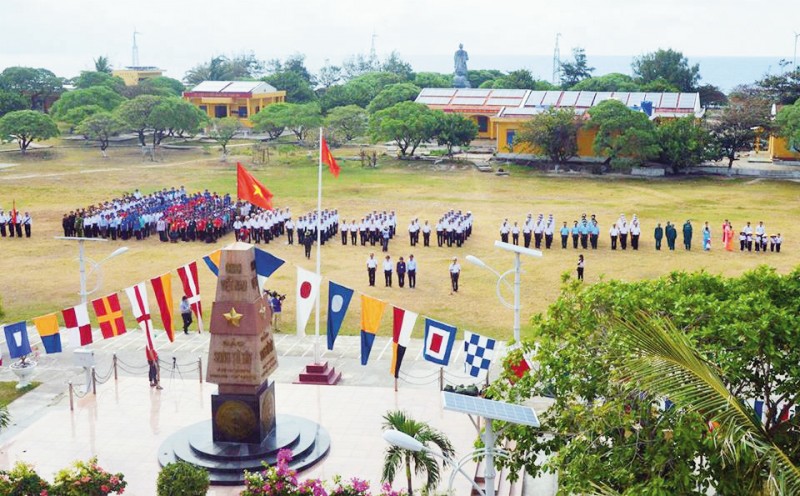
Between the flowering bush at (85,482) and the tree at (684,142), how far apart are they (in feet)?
107

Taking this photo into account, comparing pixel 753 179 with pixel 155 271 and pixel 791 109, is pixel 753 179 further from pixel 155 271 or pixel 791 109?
pixel 155 271

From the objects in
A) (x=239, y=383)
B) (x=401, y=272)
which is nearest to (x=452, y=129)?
(x=401, y=272)

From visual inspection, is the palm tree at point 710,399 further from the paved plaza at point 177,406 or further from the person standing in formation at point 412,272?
the person standing in formation at point 412,272

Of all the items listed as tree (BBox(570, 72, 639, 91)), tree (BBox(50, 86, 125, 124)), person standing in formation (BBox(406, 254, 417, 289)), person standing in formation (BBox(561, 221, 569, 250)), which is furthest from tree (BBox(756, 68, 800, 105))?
tree (BBox(50, 86, 125, 124))

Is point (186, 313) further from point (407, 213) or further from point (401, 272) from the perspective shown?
point (407, 213)

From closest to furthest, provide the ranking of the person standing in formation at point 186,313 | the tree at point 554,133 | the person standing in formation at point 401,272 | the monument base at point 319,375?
the monument base at point 319,375 < the person standing in formation at point 186,313 < the person standing in formation at point 401,272 < the tree at point 554,133

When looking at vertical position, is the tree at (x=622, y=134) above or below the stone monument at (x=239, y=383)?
above

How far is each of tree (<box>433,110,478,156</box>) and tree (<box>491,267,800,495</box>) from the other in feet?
111

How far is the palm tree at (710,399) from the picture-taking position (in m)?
6.95

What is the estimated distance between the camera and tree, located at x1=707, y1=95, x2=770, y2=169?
129ft

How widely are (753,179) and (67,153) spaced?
113 ft

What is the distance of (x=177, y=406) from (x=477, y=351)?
16.5ft

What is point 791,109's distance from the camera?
37844mm

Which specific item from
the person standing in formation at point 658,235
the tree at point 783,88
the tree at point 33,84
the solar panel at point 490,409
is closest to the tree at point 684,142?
the tree at point 783,88
